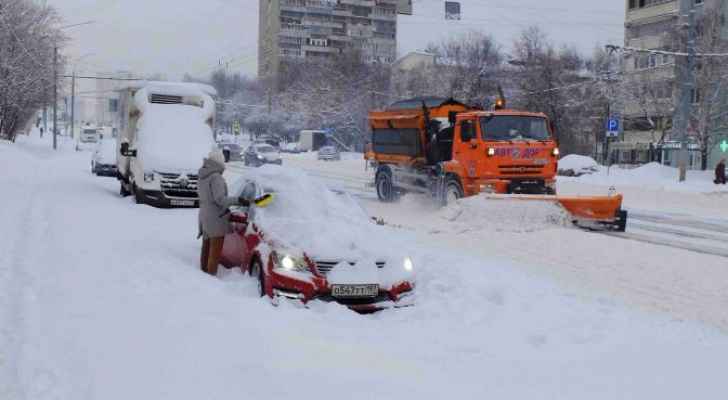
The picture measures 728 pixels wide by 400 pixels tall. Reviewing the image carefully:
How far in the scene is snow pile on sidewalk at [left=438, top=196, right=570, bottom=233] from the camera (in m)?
15.1

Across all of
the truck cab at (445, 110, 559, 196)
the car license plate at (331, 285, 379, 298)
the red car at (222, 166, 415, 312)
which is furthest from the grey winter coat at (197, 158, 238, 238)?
the truck cab at (445, 110, 559, 196)

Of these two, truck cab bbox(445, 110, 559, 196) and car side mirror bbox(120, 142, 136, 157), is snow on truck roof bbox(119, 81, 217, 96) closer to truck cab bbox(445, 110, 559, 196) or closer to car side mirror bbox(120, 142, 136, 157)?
car side mirror bbox(120, 142, 136, 157)

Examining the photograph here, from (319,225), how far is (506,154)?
9193 mm

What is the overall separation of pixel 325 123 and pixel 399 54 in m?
36.1

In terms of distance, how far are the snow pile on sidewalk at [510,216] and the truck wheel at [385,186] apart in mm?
6586

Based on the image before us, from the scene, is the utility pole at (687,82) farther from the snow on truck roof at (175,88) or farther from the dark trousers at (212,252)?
the dark trousers at (212,252)

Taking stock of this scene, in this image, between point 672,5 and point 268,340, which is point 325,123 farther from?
point 268,340

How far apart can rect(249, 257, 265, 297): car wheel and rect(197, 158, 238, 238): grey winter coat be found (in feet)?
3.90

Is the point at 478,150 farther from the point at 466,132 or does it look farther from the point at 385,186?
the point at 385,186

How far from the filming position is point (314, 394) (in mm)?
5184

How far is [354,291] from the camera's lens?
7.74 metres

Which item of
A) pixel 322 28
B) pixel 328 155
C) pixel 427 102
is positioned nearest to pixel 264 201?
pixel 427 102

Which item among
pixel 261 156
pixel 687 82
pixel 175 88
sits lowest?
pixel 261 156

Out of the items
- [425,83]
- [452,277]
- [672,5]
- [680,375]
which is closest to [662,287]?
[452,277]
